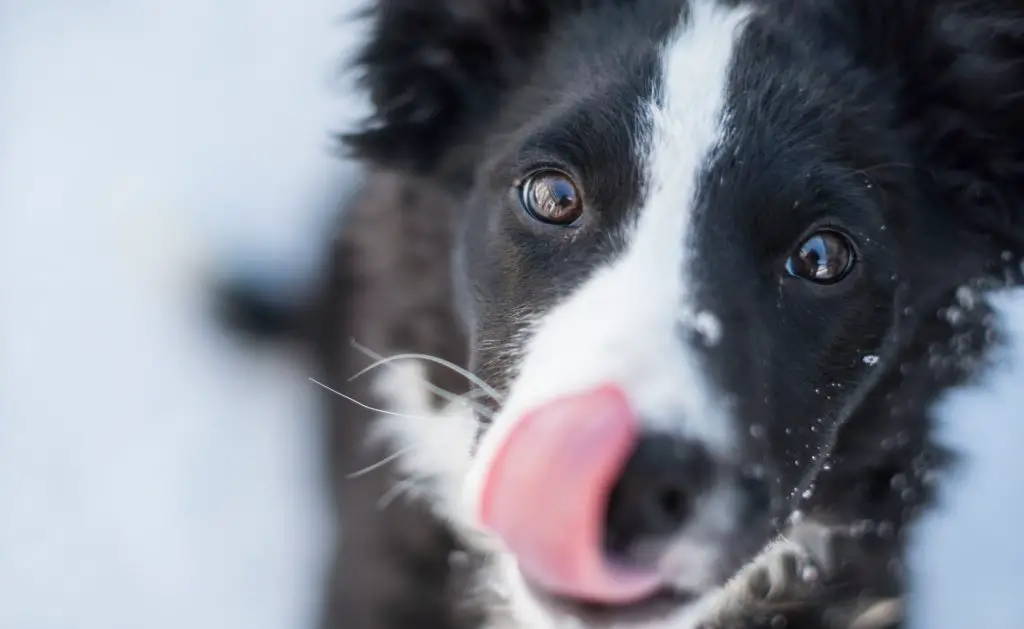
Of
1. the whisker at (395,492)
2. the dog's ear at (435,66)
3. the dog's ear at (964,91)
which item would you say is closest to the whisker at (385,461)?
the whisker at (395,492)

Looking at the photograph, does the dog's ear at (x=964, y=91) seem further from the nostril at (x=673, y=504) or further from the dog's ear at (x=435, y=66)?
the nostril at (x=673, y=504)

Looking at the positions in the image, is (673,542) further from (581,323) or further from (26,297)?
(26,297)

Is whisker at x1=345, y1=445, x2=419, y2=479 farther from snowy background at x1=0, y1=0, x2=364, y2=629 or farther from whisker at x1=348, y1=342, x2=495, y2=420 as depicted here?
snowy background at x1=0, y1=0, x2=364, y2=629

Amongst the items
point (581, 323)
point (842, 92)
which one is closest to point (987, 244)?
point (842, 92)

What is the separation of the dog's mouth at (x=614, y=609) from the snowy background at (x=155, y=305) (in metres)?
1.46

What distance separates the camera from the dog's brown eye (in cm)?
156

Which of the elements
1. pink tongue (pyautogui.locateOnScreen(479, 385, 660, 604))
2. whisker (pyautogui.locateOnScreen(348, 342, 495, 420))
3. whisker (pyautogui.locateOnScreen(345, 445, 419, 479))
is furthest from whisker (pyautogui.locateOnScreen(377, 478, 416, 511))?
pink tongue (pyautogui.locateOnScreen(479, 385, 660, 604))

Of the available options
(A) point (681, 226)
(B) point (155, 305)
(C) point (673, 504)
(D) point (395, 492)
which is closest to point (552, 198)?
(A) point (681, 226)

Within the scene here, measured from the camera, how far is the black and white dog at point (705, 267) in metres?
1.23

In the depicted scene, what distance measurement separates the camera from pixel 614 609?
4.15 feet

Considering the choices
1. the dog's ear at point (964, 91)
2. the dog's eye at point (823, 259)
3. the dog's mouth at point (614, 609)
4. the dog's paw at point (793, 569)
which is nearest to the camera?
the dog's mouth at point (614, 609)

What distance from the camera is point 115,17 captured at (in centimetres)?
314

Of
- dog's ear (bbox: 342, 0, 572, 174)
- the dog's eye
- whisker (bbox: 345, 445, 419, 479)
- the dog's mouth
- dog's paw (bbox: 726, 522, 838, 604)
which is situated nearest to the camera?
the dog's mouth

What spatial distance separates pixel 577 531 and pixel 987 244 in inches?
38.4
